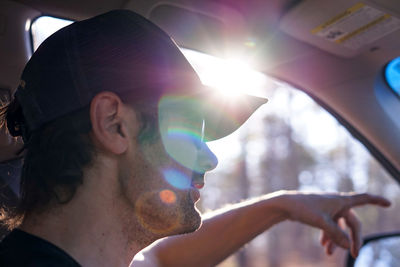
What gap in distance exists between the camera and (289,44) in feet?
8.48

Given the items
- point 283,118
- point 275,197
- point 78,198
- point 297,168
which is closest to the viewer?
point 78,198

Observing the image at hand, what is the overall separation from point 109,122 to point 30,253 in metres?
0.55

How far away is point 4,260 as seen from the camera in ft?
5.06

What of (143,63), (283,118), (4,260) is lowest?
(283,118)

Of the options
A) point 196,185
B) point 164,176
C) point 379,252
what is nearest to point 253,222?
point 196,185

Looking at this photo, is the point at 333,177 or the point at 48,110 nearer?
the point at 48,110

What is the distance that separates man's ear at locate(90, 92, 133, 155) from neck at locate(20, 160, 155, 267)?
13cm

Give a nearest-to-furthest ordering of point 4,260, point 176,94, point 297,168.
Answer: point 4,260, point 176,94, point 297,168

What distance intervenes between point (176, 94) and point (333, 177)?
40933 mm

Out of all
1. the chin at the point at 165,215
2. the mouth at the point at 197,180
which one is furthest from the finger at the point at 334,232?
the chin at the point at 165,215

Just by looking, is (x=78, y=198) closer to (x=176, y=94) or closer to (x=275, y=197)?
(x=176, y=94)

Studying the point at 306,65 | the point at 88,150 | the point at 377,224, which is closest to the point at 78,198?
the point at 88,150

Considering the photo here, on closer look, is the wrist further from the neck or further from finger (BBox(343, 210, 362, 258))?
the neck

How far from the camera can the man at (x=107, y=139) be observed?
1.75 meters
